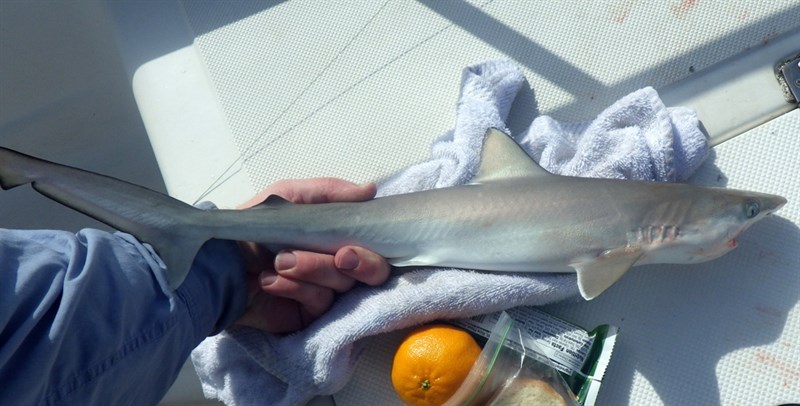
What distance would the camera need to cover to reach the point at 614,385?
63.7 inches

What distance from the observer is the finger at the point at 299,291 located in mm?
1630

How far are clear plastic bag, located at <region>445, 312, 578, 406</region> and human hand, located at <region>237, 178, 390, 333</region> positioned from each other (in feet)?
1.12

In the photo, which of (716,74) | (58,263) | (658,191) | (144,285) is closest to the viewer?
(58,263)

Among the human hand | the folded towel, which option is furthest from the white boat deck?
the human hand

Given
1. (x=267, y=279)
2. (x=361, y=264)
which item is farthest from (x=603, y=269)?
(x=267, y=279)

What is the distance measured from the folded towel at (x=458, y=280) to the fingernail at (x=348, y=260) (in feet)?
0.39

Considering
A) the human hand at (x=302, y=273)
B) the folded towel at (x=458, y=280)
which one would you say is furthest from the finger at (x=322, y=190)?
the folded towel at (x=458, y=280)

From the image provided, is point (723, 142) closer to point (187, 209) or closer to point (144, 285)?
point (187, 209)

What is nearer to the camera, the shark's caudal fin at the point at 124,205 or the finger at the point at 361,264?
the shark's caudal fin at the point at 124,205

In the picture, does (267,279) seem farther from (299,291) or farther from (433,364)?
(433,364)

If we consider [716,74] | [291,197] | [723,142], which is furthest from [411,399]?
[716,74]

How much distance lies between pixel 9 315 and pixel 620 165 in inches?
55.9

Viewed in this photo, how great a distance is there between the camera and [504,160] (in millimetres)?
1702

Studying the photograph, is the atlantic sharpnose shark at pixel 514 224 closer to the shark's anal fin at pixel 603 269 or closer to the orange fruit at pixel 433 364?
the shark's anal fin at pixel 603 269
